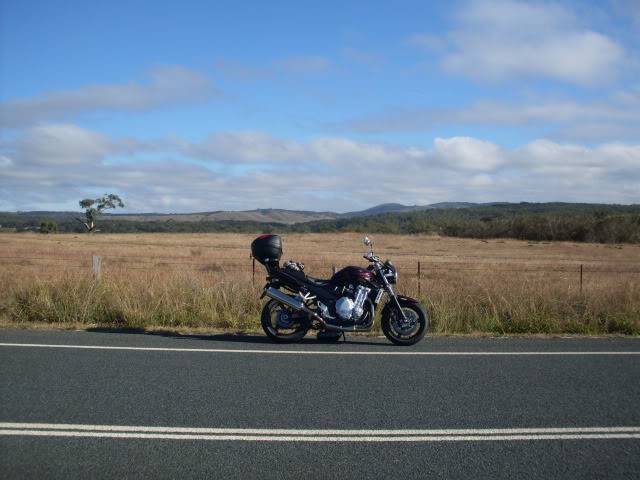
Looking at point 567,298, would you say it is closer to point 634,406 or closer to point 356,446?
point 634,406

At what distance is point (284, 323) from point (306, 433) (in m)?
4.11

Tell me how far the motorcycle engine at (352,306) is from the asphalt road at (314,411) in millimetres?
512

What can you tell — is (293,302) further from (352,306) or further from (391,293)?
(391,293)

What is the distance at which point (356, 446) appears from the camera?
4871mm

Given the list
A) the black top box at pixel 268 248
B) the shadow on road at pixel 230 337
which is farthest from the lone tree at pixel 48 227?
the black top box at pixel 268 248

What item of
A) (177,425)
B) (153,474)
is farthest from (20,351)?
(153,474)

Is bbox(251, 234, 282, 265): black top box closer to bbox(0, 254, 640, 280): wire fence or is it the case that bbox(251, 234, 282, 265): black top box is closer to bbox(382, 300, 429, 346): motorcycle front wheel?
bbox(382, 300, 429, 346): motorcycle front wheel

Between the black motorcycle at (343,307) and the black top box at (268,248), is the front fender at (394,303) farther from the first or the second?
the black top box at (268,248)

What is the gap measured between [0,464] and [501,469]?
3556 millimetres

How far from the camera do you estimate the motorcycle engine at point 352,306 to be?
9.06m

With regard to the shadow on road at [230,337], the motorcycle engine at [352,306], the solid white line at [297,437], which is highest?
the motorcycle engine at [352,306]

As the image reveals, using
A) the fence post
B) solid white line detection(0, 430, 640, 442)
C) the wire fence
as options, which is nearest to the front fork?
solid white line detection(0, 430, 640, 442)

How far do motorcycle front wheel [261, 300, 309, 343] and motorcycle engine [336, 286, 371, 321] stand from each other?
55 centimetres

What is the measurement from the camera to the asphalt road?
14.9ft
